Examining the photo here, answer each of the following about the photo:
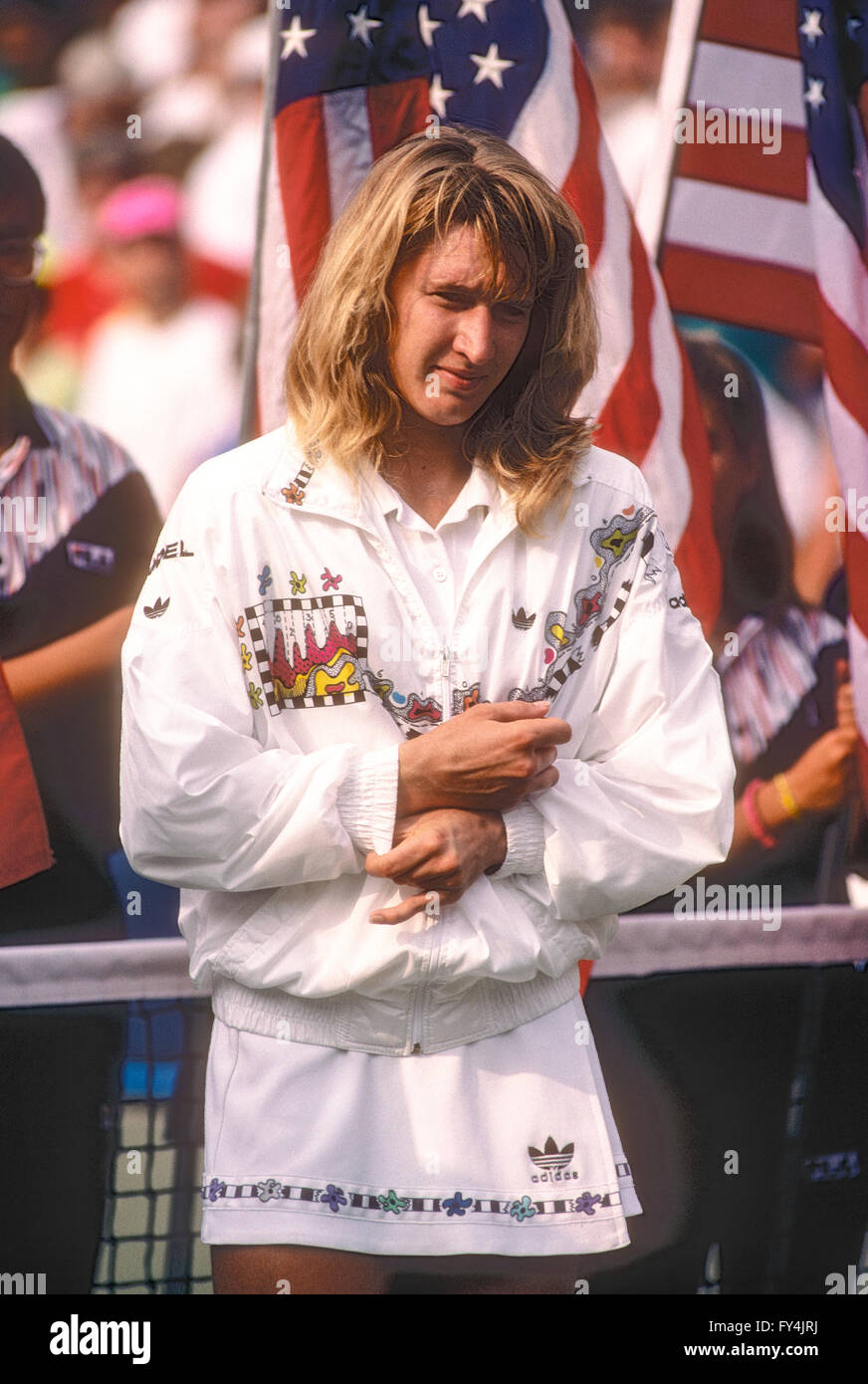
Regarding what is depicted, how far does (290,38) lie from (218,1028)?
7.41 ft

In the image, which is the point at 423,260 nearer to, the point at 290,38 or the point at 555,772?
the point at 555,772

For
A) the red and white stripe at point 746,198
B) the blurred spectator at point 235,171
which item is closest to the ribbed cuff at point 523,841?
the blurred spectator at point 235,171

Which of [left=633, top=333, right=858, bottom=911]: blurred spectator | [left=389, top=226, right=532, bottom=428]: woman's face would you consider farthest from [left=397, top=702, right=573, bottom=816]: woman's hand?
[left=633, top=333, right=858, bottom=911]: blurred spectator

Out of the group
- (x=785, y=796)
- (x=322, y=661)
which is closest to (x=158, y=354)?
(x=322, y=661)

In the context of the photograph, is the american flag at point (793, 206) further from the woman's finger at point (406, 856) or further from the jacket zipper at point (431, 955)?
the woman's finger at point (406, 856)

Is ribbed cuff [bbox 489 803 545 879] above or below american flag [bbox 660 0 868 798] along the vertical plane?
below

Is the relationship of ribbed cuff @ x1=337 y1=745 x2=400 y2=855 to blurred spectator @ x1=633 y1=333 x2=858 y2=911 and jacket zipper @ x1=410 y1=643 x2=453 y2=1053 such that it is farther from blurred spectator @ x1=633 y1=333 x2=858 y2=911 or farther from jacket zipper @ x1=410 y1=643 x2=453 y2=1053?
blurred spectator @ x1=633 y1=333 x2=858 y2=911

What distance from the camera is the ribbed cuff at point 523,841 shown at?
6.82 feet

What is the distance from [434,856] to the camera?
2014 mm

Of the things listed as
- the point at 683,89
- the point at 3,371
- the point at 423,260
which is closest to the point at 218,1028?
the point at 423,260

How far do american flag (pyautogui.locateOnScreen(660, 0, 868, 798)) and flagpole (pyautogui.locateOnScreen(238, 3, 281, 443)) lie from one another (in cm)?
97

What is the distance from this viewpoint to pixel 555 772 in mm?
2084

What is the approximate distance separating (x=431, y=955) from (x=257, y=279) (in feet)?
6.12

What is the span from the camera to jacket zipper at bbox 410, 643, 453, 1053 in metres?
2.02
